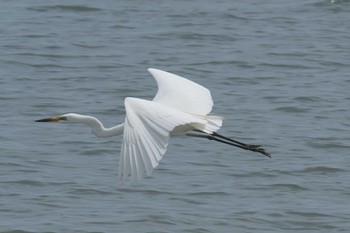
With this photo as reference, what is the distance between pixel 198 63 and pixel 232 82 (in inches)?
47.4

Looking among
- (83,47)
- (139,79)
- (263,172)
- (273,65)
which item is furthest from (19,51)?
(263,172)

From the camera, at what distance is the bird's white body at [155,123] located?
6832 mm

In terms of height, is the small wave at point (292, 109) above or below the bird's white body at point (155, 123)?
below

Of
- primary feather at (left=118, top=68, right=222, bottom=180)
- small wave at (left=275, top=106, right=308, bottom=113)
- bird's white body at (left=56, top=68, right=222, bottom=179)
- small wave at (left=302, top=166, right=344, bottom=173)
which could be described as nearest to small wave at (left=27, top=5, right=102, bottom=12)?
small wave at (left=275, top=106, right=308, bottom=113)

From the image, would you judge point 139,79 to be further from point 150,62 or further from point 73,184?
point 73,184

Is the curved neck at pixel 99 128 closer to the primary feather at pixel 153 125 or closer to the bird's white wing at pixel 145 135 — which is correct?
the primary feather at pixel 153 125

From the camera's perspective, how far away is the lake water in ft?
30.5

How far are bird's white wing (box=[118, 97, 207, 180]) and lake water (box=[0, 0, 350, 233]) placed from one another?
158 centimetres

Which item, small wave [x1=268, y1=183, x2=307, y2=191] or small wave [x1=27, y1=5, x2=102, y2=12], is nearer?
small wave [x1=268, y1=183, x2=307, y2=191]

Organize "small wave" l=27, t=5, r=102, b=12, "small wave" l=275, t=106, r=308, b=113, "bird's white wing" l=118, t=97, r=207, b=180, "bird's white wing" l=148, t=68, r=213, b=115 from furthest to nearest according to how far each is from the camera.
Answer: "small wave" l=27, t=5, r=102, b=12 → "small wave" l=275, t=106, r=308, b=113 → "bird's white wing" l=148, t=68, r=213, b=115 → "bird's white wing" l=118, t=97, r=207, b=180

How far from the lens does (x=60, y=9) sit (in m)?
18.6

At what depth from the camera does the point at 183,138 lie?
11.6 meters

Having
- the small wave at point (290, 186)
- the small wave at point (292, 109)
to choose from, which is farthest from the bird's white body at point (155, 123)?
the small wave at point (292, 109)

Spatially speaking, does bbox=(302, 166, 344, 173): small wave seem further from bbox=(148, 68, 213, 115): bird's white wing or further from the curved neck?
the curved neck
